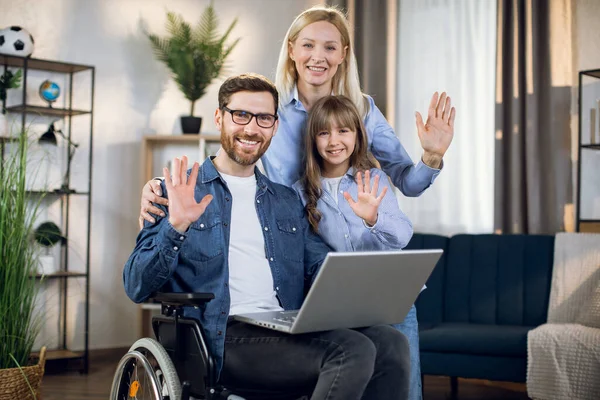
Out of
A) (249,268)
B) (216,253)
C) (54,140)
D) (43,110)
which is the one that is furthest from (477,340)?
(43,110)

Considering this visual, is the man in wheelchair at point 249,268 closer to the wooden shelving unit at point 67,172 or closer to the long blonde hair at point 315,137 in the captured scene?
the long blonde hair at point 315,137

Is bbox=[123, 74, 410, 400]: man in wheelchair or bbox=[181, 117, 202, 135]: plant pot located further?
bbox=[181, 117, 202, 135]: plant pot

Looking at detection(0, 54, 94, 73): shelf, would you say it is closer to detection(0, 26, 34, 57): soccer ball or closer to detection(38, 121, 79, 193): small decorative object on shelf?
detection(0, 26, 34, 57): soccer ball

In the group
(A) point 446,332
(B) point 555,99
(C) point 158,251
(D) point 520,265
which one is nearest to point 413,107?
(B) point 555,99

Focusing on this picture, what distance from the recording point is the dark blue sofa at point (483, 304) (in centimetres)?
389

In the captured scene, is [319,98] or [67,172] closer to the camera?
[319,98]

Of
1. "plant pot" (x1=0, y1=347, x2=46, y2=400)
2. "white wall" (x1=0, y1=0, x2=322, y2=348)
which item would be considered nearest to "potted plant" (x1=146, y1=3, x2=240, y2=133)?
"white wall" (x1=0, y1=0, x2=322, y2=348)

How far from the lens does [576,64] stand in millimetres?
4633

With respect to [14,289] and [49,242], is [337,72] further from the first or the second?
[49,242]

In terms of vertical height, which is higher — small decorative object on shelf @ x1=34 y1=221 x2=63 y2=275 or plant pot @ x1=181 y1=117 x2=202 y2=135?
plant pot @ x1=181 y1=117 x2=202 y2=135

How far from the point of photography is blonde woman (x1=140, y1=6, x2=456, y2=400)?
243cm

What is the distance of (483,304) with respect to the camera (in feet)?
14.2

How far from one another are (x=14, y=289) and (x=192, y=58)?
2881 mm

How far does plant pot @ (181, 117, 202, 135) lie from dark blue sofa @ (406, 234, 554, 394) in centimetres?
180
